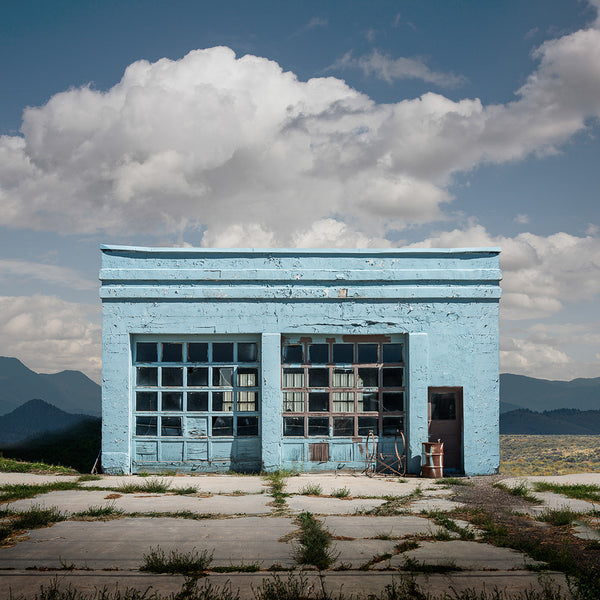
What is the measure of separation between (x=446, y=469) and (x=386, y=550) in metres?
7.35

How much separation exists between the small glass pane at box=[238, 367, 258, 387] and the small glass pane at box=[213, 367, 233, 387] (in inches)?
8.4

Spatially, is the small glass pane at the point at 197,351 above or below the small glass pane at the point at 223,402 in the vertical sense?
above

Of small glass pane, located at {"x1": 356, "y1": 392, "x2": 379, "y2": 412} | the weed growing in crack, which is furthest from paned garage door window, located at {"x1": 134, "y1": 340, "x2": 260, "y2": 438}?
the weed growing in crack

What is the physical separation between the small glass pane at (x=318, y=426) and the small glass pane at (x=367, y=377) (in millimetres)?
1176

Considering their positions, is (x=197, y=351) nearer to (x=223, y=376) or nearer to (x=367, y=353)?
(x=223, y=376)

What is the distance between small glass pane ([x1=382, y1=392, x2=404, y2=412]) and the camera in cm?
1335

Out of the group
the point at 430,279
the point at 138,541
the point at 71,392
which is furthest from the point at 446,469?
the point at 71,392

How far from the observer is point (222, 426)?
43.5ft

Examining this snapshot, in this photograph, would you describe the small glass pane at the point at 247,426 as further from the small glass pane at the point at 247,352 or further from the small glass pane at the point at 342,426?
the small glass pane at the point at 342,426

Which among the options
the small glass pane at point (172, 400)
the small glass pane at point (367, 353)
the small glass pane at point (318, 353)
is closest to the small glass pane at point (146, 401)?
the small glass pane at point (172, 400)

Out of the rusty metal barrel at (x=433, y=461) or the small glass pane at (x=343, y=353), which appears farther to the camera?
the small glass pane at (x=343, y=353)

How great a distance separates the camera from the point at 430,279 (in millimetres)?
13203

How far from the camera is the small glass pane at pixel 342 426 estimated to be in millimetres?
13250

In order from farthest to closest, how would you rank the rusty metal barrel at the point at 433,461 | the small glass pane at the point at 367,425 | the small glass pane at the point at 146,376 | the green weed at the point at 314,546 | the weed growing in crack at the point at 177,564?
the small glass pane at the point at 146,376 < the small glass pane at the point at 367,425 < the rusty metal barrel at the point at 433,461 < the green weed at the point at 314,546 < the weed growing in crack at the point at 177,564
